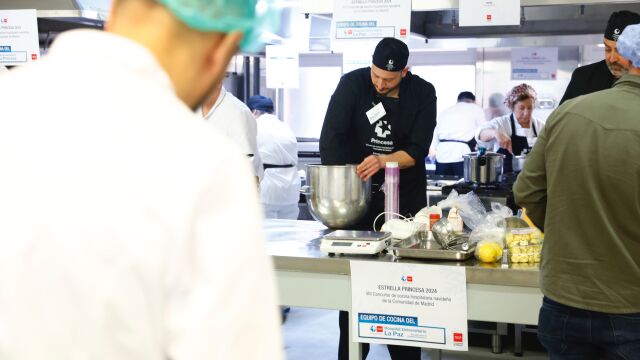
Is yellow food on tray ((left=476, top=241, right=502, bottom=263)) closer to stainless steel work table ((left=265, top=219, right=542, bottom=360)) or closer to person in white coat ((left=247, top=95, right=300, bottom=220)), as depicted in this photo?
stainless steel work table ((left=265, top=219, right=542, bottom=360))

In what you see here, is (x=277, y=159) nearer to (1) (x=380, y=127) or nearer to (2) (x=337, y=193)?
(1) (x=380, y=127)

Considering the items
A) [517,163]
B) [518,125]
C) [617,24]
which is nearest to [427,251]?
[617,24]

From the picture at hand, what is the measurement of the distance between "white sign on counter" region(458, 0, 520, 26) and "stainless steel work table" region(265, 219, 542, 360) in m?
1.46

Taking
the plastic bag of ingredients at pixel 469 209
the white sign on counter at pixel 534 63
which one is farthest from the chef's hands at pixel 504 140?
the plastic bag of ingredients at pixel 469 209

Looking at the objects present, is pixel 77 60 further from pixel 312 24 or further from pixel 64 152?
pixel 312 24

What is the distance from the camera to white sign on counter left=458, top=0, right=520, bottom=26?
13.5ft

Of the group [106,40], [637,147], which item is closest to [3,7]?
[637,147]

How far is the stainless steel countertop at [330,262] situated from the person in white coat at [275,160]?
3263mm

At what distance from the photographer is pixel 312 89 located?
34.4 ft

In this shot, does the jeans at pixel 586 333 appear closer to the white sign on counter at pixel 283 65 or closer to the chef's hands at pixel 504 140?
the chef's hands at pixel 504 140

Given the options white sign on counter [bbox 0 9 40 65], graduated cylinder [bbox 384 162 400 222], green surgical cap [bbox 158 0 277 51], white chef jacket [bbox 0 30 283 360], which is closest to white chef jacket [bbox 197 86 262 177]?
graduated cylinder [bbox 384 162 400 222]

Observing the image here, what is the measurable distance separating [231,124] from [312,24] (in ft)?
17.8

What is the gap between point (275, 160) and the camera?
276 inches

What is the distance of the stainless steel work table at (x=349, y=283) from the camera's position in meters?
2.90
